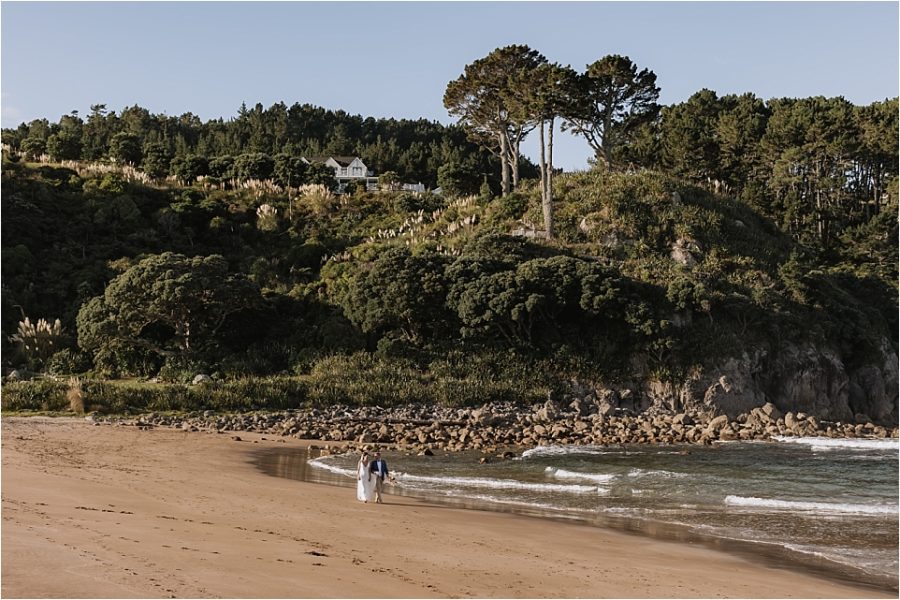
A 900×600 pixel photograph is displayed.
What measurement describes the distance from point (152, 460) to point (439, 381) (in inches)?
745

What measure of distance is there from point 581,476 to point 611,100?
42.3 meters

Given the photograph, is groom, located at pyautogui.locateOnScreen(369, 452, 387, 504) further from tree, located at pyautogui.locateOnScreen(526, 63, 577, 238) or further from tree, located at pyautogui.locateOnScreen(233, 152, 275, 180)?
tree, located at pyautogui.locateOnScreen(233, 152, 275, 180)

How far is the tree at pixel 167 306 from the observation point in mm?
40562

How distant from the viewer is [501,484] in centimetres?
2245

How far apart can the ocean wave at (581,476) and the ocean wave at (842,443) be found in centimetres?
1211

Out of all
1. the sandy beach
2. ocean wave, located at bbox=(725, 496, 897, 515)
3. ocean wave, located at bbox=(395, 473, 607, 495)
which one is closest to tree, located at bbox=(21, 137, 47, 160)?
the sandy beach

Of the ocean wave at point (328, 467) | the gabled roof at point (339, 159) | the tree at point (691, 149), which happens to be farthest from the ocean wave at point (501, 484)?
the gabled roof at point (339, 159)

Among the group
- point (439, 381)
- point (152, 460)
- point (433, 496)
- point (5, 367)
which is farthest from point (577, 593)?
point (5, 367)

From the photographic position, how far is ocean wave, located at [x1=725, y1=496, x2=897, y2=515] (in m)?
19.5

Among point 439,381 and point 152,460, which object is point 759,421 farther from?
point 152,460

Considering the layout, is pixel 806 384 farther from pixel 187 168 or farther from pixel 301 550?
pixel 187 168

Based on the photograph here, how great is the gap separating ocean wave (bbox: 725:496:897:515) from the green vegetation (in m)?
20.1

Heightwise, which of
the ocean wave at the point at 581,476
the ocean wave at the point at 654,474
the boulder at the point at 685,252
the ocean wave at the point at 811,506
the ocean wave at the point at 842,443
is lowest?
the ocean wave at the point at 842,443

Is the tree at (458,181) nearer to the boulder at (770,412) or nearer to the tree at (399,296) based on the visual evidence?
the tree at (399,296)
